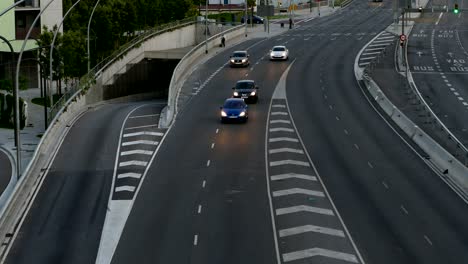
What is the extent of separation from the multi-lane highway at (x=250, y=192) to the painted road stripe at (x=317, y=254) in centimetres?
7

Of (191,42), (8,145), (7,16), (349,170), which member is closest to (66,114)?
(8,145)

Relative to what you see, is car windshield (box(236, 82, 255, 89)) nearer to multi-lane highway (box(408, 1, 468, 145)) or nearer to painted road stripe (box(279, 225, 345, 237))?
multi-lane highway (box(408, 1, 468, 145))

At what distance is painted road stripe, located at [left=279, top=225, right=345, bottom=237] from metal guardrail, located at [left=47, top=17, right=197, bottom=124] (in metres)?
26.0

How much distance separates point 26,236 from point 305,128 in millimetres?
24302

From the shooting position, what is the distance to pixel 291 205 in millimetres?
35375

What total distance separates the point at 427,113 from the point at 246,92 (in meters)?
13.0

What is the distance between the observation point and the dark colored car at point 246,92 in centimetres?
6112

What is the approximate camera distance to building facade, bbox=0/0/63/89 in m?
79.8

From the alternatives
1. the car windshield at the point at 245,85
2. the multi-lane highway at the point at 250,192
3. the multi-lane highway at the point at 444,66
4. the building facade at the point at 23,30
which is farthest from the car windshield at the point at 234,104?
the building facade at the point at 23,30

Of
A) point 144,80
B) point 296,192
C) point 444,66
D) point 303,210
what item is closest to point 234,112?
point 296,192

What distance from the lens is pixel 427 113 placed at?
5481 cm

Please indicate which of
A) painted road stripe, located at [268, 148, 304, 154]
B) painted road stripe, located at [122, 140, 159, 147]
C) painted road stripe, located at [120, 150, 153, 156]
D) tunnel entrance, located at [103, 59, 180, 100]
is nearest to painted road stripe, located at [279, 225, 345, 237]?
painted road stripe, located at [268, 148, 304, 154]

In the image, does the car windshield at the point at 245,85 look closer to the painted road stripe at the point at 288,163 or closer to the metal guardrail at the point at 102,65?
the metal guardrail at the point at 102,65

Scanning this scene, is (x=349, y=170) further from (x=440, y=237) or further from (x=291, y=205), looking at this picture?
(x=440, y=237)
